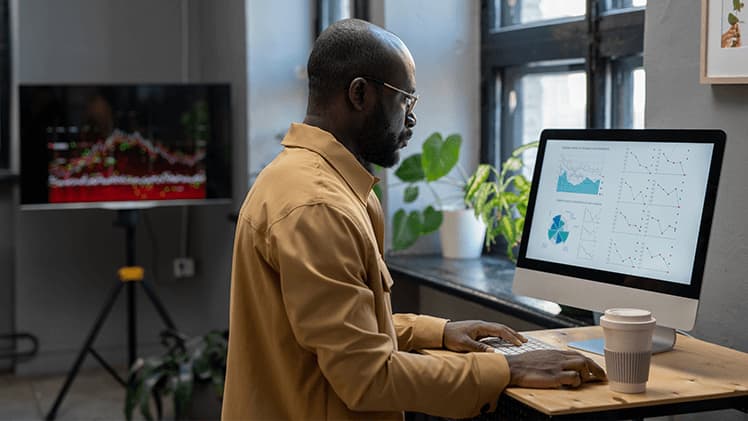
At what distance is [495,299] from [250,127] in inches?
79.7

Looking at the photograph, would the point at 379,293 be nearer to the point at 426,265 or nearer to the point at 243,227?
the point at 243,227

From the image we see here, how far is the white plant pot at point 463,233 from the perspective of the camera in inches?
134

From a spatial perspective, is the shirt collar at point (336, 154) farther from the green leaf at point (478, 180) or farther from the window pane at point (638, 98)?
the green leaf at point (478, 180)

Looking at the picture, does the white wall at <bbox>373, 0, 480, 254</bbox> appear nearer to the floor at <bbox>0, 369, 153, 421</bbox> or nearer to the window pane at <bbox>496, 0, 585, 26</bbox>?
the window pane at <bbox>496, 0, 585, 26</bbox>

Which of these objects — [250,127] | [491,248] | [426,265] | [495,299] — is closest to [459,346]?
[495,299]

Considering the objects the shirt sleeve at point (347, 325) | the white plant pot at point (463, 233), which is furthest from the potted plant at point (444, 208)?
the shirt sleeve at point (347, 325)

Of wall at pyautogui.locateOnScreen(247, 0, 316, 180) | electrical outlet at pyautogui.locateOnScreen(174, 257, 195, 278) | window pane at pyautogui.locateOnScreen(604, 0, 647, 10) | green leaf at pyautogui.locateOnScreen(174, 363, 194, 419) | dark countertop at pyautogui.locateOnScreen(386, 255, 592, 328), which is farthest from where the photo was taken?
electrical outlet at pyautogui.locateOnScreen(174, 257, 195, 278)

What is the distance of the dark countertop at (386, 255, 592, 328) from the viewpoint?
2.46 meters

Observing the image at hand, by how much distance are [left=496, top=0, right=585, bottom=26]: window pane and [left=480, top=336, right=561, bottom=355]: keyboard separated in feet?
4.41

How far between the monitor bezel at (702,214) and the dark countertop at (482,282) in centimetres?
28

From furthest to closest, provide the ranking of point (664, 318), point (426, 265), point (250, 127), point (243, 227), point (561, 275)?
1. point (250, 127)
2. point (426, 265)
3. point (561, 275)
4. point (664, 318)
5. point (243, 227)

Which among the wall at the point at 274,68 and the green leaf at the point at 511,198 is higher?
the wall at the point at 274,68

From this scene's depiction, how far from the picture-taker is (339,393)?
1590mm

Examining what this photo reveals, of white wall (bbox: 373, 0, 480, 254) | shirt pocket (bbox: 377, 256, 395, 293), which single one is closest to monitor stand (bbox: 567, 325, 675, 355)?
shirt pocket (bbox: 377, 256, 395, 293)
